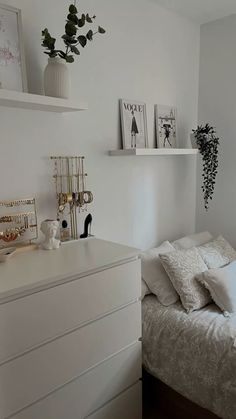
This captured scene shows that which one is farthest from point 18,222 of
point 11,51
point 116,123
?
point 116,123

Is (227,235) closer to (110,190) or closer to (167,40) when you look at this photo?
(110,190)

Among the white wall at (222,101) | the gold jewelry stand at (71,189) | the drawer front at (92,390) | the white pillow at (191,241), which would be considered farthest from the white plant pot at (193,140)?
the drawer front at (92,390)

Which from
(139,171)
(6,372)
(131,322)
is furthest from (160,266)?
(6,372)

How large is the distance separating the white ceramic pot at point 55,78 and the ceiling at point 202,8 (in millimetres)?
1209

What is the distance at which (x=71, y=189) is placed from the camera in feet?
6.51

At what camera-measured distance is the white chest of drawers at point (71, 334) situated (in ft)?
4.08

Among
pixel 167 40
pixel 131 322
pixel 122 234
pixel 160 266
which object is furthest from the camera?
pixel 167 40

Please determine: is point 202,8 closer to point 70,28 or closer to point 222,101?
point 222,101

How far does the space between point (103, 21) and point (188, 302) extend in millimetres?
1825

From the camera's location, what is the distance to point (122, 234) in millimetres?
2336

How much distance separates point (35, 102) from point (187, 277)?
1.31 m

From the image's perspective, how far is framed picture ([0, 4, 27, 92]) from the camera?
1.55m

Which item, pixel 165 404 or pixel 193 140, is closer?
pixel 165 404

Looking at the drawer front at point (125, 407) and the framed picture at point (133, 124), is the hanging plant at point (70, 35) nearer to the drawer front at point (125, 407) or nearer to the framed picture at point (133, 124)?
the framed picture at point (133, 124)
